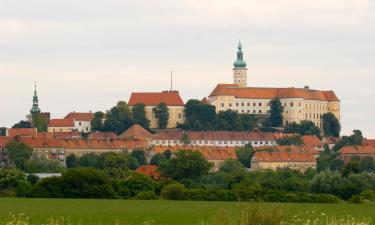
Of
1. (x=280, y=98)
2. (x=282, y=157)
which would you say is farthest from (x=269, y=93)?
(x=282, y=157)

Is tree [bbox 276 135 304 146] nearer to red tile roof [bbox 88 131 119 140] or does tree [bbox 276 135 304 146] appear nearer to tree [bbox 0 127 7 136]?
red tile roof [bbox 88 131 119 140]

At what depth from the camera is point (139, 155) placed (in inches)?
5940

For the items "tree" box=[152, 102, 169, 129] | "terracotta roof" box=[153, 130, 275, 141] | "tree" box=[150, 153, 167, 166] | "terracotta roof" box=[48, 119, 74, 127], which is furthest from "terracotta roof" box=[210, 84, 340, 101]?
"tree" box=[150, 153, 167, 166]

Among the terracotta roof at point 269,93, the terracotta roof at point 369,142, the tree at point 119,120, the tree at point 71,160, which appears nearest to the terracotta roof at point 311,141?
the terracotta roof at point 369,142

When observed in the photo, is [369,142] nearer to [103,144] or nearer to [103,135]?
[103,135]

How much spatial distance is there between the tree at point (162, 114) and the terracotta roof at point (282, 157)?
2580 centimetres

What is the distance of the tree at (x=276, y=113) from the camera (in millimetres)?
179875

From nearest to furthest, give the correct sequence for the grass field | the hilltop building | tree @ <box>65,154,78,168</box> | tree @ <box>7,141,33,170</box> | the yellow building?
the grass field → tree @ <box>7,141,33,170</box> → tree @ <box>65,154,78,168</box> → the yellow building → the hilltop building

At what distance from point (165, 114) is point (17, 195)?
4346 inches

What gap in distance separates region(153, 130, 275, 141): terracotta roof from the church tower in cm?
2427

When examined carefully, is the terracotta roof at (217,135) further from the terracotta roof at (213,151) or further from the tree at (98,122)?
the terracotta roof at (213,151)

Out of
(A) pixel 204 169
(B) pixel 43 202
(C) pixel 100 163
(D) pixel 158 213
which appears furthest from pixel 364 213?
(C) pixel 100 163

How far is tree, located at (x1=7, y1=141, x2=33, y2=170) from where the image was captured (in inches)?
5531

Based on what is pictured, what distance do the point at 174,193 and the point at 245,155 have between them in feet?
286
